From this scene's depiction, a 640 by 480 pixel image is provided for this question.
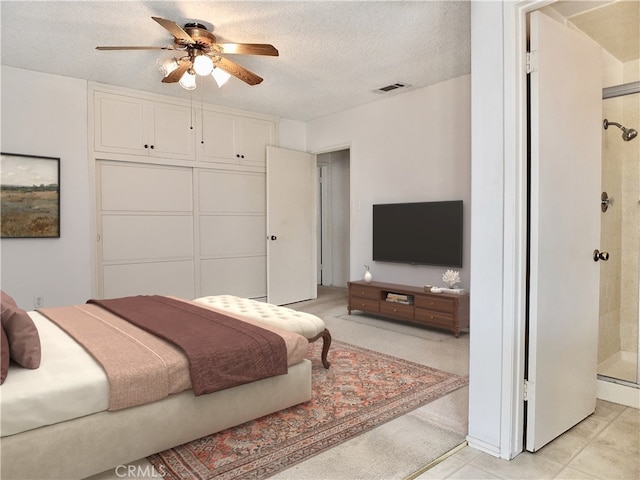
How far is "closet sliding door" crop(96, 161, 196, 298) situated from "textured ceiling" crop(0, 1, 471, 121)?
100 centimetres

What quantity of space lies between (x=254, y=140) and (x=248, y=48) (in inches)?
106

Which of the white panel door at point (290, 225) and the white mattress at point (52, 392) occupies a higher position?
the white panel door at point (290, 225)

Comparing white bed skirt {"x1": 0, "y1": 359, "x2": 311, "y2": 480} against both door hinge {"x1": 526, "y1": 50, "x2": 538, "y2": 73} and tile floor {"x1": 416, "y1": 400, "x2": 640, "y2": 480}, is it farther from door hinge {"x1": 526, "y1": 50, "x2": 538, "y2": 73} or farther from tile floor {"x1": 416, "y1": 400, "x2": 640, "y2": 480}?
door hinge {"x1": 526, "y1": 50, "x2": 538, "y2": 73}

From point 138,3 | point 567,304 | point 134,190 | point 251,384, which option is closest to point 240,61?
point 138,3

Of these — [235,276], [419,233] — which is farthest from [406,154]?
[235,276]

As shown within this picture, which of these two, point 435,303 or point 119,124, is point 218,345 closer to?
point 435,303

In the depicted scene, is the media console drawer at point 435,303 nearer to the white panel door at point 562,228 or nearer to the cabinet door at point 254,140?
the white panel door at point 562,228

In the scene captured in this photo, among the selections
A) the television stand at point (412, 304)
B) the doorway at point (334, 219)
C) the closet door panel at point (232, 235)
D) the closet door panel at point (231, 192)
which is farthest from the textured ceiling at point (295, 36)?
the doorway at point (334, 219)

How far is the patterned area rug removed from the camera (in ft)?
6.21

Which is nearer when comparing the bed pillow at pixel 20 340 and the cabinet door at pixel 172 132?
the bed pillow at pixel 20 340

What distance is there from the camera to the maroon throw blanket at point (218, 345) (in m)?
2.01

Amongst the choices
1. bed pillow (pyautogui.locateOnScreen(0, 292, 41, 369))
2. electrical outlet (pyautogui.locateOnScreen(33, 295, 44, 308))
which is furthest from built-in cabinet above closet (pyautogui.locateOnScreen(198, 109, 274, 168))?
bed pillow (pyautogui.locateOnScreen(0, 292, 41, 369))

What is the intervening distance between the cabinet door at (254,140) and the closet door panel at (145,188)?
0.83 m

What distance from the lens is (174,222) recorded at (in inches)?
196
